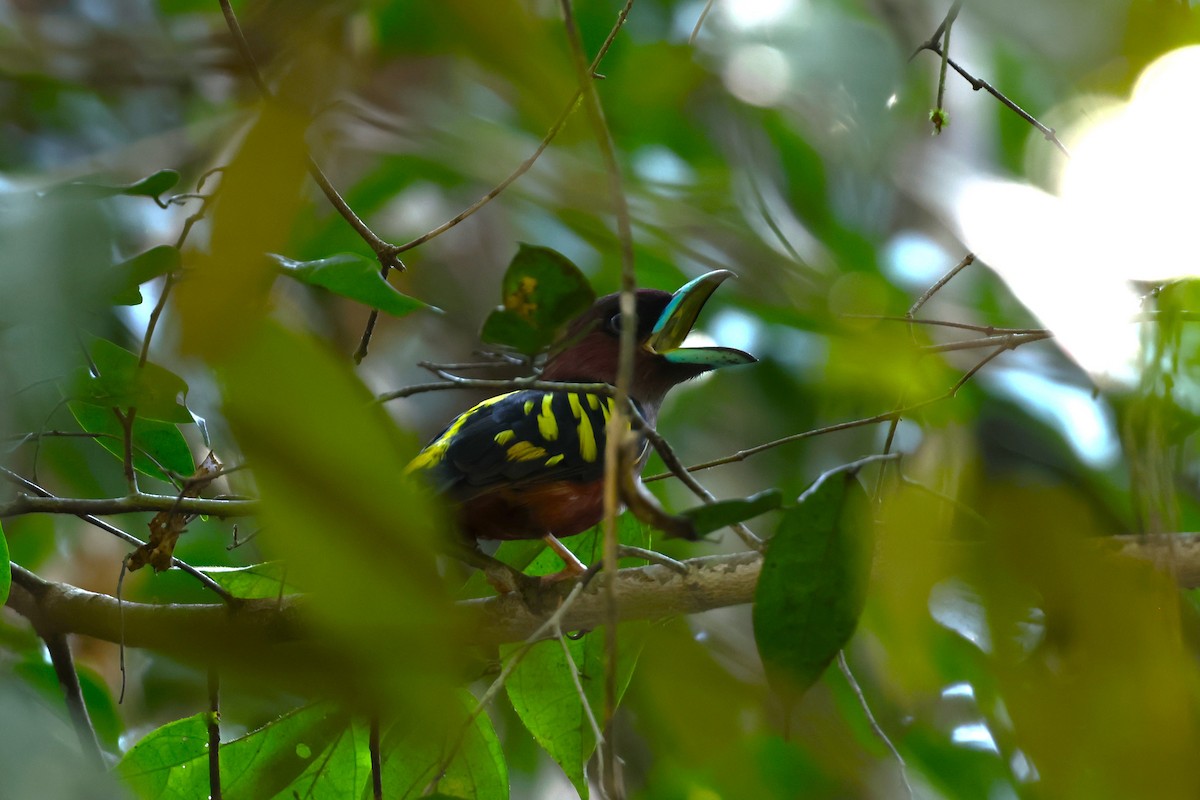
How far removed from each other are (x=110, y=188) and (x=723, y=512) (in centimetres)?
59

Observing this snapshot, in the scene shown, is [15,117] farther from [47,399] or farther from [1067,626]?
[1067,626]

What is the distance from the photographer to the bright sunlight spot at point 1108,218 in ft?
3.05

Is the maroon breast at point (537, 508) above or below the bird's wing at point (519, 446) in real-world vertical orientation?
below

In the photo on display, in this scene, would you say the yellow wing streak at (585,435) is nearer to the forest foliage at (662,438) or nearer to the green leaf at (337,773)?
the forest foliage at (662,438)

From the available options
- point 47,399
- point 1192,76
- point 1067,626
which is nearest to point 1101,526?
point 1067,626

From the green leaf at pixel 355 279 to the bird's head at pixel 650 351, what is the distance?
112cm

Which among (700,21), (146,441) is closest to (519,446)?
(146,441)

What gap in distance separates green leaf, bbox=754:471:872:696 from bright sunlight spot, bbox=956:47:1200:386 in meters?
0.28

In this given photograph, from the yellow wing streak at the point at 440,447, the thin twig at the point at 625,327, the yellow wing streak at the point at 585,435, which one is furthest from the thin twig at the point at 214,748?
the yellow wing streak at the point at 585,435

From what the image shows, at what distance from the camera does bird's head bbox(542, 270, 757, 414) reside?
2.29 m

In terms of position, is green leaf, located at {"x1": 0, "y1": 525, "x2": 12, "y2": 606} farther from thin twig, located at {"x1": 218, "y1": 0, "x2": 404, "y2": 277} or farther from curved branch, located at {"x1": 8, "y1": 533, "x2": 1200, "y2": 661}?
thin twig, located at {"x1": 218, "y1": 0, "x2": 404, "y2": 277}

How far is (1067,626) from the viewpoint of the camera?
3.40 feet

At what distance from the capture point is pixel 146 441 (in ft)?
5.87

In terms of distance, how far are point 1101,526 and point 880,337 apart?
1.88ft
